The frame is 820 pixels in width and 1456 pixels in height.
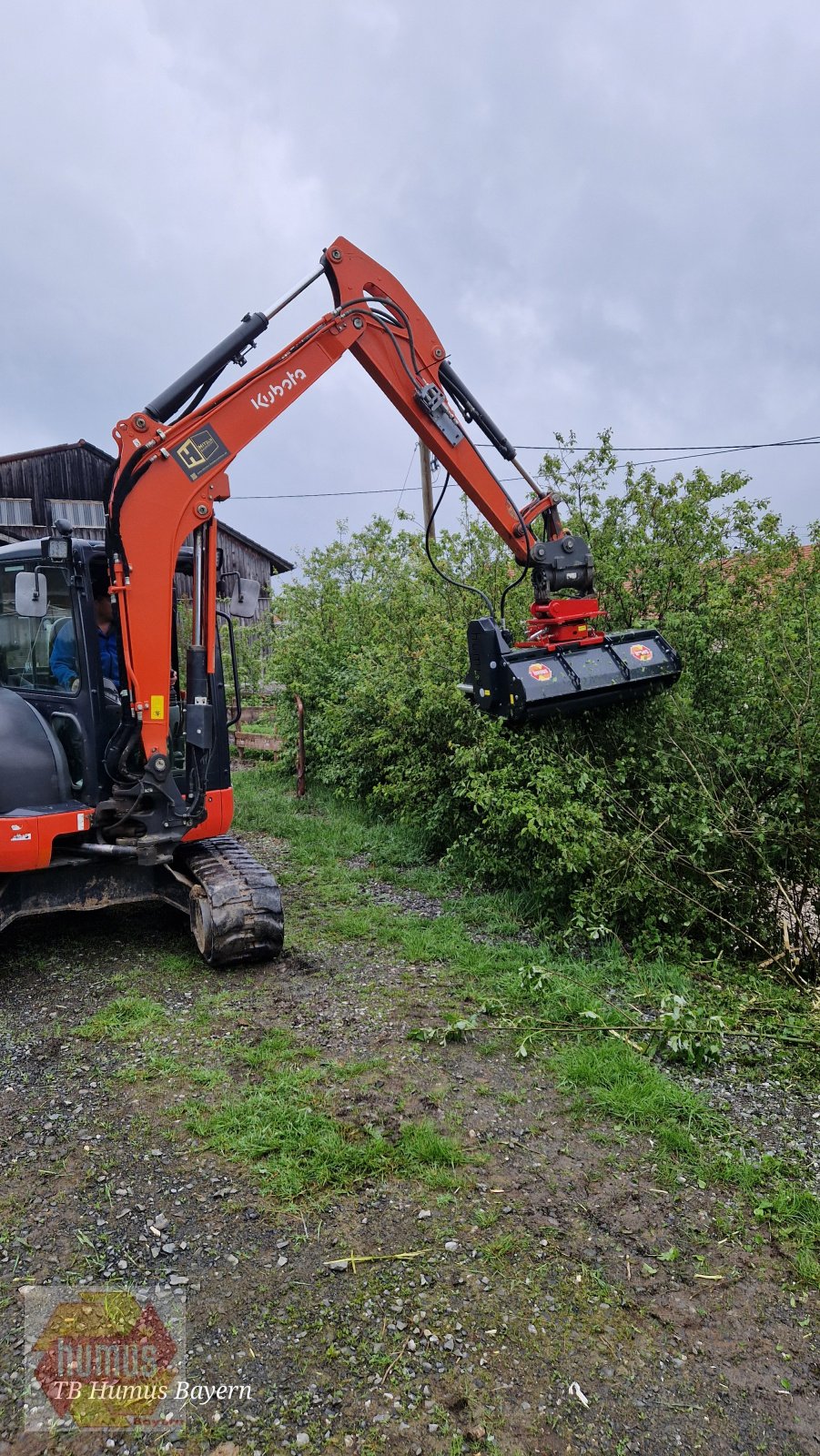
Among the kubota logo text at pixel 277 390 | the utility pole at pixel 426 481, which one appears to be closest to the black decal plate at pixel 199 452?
the kubota logo text at pixel 277 390

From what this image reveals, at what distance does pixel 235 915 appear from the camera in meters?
5.04

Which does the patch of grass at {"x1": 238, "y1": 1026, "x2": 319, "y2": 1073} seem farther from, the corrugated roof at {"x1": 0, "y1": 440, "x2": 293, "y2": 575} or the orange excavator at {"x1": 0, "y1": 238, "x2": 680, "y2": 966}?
the corrugated roof at {"x1": 0, "y1": 440, "x2": 293, "y2": 575}

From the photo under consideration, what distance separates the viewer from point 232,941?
5.07 meters

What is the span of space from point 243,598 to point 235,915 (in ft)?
6.74

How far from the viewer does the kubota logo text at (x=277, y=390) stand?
5.24 meters

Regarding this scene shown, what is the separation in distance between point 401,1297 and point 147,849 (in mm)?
3179

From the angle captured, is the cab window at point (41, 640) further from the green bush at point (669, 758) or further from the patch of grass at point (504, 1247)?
the patch of grass at point (504, 1247)

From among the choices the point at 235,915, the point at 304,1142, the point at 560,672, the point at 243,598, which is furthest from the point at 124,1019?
the point at 560,672

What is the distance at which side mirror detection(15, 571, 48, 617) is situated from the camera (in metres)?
4.83

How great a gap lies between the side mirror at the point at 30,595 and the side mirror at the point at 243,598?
1.17 m

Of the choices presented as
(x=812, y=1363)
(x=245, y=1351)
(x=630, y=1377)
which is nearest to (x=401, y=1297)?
(x=245, y=1351)

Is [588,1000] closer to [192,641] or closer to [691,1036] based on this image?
[691,1036]
